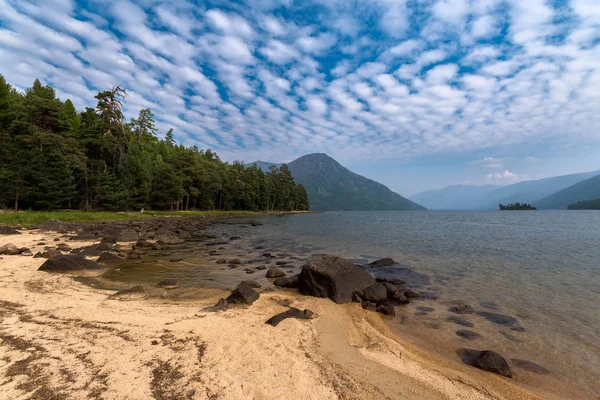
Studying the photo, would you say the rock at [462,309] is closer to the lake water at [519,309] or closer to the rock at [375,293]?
the lake water at [519,309]

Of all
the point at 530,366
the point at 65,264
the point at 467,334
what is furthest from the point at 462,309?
the point at 65,264

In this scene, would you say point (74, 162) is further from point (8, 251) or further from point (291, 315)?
point (291, 315)

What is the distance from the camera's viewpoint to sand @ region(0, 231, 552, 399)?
570 cm

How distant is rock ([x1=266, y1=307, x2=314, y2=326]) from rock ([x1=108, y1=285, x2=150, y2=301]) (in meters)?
7.02

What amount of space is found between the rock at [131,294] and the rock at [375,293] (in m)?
11.4

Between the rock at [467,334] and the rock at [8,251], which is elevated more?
the rock at [8,251]

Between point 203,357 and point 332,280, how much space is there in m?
8.22

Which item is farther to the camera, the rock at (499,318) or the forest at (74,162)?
the forest at (74,162)

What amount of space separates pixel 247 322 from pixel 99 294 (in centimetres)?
824

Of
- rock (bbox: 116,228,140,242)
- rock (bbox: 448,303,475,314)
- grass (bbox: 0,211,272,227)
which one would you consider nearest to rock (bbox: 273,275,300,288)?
rock (bbox: 448,303,475,314)

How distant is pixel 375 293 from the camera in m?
13.9

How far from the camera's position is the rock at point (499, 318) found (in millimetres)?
11547

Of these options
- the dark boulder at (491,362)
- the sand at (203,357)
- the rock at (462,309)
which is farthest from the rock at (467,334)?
the sand at (203,357)

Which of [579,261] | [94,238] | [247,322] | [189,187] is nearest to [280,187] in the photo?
[189,187]
